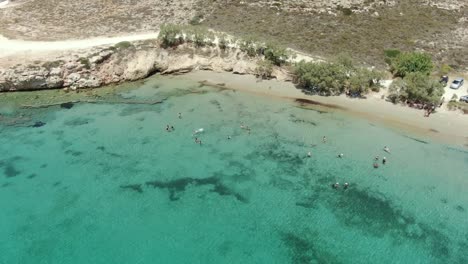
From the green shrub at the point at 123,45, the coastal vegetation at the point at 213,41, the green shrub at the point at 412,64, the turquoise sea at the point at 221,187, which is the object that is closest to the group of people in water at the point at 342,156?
the turquoise sea at the point at 221,187

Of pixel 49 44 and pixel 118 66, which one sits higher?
pixel 49 44

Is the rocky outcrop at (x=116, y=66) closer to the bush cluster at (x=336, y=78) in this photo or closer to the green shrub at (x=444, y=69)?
the bush cluster at (x=336, y=78)

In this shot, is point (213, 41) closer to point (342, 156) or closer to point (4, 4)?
point (342, 156)

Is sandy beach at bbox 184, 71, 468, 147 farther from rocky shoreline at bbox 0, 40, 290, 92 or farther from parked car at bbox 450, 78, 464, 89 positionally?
parked car at bbox 450, 78, 464, 89

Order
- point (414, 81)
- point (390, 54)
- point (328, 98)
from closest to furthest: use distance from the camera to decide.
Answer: point (414, 81), point (328, 98), point (390, 54)

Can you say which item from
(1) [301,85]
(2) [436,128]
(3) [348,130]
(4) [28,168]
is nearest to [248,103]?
(1) [301,85]

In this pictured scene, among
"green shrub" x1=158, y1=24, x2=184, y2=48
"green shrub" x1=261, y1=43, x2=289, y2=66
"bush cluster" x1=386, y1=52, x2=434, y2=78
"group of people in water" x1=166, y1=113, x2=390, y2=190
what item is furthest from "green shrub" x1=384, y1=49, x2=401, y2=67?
"green shrub" x1=158, y1=24, x2=184, y2=48

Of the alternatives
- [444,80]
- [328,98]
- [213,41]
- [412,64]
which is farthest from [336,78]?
[213,41]
